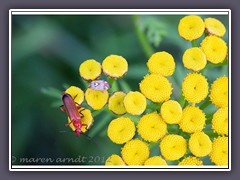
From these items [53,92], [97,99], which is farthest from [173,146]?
[53,92]

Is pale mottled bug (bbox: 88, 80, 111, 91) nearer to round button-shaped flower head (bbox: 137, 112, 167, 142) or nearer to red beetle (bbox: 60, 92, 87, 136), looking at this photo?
red beetle (bbox: 60, 92, 87, 136)

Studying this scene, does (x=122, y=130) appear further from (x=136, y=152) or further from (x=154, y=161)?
(x=154, y=161)

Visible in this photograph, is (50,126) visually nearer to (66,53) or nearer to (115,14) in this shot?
(66,53)

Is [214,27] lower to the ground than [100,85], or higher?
higher

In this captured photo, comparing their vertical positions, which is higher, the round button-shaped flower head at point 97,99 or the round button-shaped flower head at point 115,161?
the round button-shaped flower head at point 97,99

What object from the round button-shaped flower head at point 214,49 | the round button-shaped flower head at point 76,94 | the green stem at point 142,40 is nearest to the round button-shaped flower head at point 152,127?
the round button-shaped flower head at point 76,94

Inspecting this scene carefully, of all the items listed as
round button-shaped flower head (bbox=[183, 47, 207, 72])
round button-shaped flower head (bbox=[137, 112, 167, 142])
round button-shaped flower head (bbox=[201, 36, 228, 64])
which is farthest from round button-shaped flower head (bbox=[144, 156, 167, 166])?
round button-shaped flower head (bbox=[201, 36, 228, 64])

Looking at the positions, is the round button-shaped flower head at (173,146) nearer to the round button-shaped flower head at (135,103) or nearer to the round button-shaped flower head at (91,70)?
the round button-shaped flower head at (135,103)
